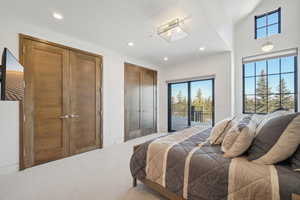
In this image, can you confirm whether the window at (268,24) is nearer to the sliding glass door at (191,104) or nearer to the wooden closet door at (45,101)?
the sliding glass door at (191,104)

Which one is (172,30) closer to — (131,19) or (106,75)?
(131,19)

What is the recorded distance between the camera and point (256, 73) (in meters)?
4.00

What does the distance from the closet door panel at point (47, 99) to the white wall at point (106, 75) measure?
0.19m

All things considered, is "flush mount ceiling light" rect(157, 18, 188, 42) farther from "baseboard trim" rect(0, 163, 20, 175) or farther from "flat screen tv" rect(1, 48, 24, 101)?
"baseboard trim" rect(0, 163, 20, 175)

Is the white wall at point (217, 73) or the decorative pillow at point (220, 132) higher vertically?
the white wall at point (217, 73)

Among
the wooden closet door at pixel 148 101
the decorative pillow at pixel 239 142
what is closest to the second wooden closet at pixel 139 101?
the wooden closet door at pixel 148 101

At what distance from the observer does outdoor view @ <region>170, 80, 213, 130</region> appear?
4.38 meters

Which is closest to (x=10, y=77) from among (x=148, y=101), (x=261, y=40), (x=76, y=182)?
(x=76, y=182)

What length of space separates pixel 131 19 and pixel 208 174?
2460 millimetres

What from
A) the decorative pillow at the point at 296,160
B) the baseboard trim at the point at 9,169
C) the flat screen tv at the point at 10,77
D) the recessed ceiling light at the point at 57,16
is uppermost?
the recessed ceiling light at the point at 57,16

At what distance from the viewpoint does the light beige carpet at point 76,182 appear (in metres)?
1.68

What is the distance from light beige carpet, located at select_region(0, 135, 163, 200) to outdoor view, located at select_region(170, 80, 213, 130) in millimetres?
2840

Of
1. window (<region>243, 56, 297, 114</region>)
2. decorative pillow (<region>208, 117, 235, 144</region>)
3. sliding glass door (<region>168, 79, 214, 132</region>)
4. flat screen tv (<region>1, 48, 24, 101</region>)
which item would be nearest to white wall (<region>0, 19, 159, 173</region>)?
flat screen tv (<region>1, 48, 24, 101</region>)

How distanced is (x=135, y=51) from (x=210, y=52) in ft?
6.89
